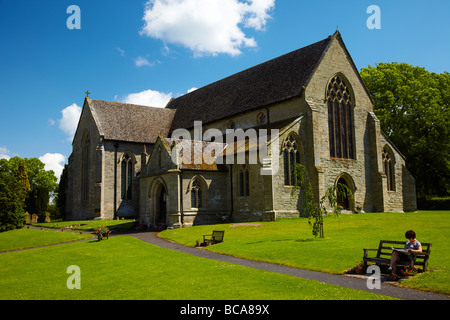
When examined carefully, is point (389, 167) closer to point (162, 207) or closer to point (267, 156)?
point (267, 156)

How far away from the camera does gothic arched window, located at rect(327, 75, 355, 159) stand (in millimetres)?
37562

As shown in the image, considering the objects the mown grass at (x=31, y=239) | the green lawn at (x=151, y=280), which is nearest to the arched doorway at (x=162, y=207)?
the mown grass at (x=31, y=239)

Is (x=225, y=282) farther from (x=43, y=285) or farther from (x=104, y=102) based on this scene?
(x=104, y=102)

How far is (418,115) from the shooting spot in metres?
48.3

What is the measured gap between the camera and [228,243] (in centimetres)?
2239

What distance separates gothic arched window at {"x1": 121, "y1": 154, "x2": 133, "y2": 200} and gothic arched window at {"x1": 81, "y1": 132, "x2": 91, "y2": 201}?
531 centimetres

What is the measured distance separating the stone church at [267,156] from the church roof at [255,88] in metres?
0.15

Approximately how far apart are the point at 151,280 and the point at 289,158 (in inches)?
913

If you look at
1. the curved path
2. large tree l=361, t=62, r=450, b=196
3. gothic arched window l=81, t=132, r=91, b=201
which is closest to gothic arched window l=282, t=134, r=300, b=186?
the curved path

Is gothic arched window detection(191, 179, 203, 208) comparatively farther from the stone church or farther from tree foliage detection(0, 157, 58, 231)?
tree foliage detection(0, 157, 58, 231)

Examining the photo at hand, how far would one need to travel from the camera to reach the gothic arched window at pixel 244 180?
115ft

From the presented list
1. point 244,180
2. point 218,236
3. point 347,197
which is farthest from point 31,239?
point 347,197

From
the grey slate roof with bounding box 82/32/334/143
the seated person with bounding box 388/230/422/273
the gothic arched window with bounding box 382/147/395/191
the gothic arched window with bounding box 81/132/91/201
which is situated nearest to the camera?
the seated person with bounding box 388/230/422/273

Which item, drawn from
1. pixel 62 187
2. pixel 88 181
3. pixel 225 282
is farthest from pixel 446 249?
pixel 62 187
